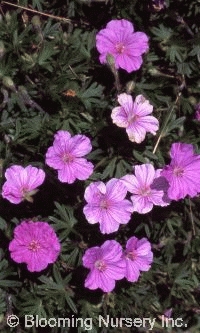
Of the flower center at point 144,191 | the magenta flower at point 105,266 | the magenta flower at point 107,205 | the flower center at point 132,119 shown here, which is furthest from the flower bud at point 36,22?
the magenta flower at point 105,266

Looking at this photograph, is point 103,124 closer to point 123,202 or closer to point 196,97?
point 123,202

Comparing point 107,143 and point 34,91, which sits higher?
point 34,91

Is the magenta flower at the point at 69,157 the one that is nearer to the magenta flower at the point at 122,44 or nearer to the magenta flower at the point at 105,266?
the magenta flower at the point at 105,266

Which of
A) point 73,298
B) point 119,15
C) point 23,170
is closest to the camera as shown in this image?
point 23,170

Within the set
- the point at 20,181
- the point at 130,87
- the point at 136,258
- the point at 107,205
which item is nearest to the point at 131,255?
the point at 136,258

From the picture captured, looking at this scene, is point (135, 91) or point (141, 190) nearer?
point (141, 190)

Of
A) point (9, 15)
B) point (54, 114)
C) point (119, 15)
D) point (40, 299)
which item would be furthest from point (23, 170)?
point (119, 15)
